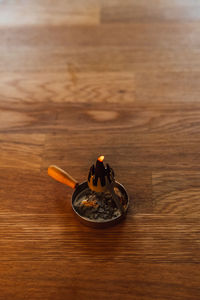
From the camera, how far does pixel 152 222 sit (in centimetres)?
89

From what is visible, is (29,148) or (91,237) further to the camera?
(29,148)

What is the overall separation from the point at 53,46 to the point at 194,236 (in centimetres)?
81

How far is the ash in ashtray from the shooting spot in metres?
0.87

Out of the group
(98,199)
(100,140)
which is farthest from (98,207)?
(100,140)

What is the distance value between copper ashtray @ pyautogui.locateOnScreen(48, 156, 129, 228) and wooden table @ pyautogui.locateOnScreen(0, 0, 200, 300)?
3cm

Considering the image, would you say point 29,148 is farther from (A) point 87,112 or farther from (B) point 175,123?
(B) point 175,123

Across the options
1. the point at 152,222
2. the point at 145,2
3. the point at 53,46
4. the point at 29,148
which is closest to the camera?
the point at 152,222

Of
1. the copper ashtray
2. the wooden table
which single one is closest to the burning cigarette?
the copper ashtray

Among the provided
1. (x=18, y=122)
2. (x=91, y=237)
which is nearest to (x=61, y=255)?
(x=91, y=237)

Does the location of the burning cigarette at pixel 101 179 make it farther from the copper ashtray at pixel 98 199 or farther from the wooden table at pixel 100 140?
the wooden table at pixel 100 140

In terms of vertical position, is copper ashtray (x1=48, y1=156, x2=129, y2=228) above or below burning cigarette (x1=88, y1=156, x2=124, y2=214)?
below

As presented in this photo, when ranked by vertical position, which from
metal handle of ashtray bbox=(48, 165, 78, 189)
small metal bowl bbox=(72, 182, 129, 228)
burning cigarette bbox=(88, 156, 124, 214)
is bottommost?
small metal bowl bbox=(72, 182, 129, 228)

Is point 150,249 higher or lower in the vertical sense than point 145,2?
lower

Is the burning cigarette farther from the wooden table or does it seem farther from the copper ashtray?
the wooden table
